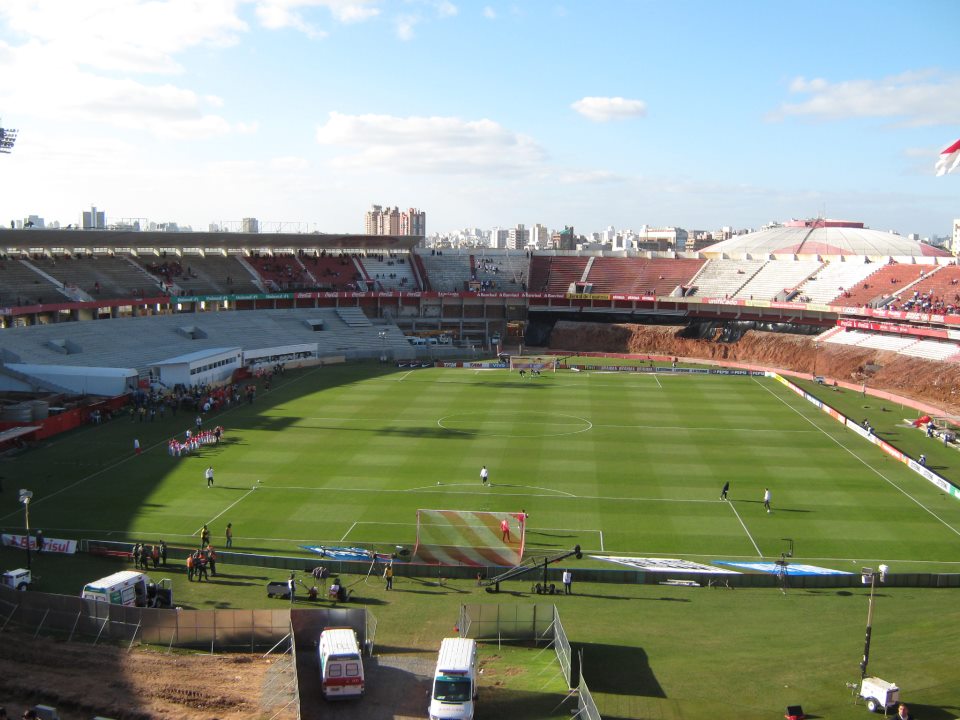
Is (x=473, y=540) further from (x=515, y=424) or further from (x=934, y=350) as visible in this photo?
(x=934, y=350)

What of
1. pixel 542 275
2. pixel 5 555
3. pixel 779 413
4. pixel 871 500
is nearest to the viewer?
pixel 5 555

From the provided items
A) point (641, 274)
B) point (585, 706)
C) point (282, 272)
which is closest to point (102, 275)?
point (282, 272)

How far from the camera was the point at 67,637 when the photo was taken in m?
22.9

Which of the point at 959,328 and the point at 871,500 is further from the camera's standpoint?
the point at 959,328

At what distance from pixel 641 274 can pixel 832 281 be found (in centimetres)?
2012

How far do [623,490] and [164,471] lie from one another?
1993 cm

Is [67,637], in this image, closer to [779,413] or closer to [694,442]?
[694,442]

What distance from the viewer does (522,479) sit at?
1580 inches

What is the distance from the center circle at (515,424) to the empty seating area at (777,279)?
41.3 metres

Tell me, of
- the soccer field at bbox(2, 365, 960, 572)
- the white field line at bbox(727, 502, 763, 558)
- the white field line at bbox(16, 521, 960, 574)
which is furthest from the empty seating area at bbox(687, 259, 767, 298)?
the white field line at bbox(16, 521, 960, 574)

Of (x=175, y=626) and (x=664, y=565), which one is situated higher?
(x=175, y=626)

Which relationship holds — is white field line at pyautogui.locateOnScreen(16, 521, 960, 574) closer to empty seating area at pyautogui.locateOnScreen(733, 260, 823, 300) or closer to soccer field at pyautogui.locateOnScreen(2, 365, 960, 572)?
soccer field at pyautogui.locateOnScreen(2, 365, 960, 572)

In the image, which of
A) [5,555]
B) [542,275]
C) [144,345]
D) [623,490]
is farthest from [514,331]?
[5,555]

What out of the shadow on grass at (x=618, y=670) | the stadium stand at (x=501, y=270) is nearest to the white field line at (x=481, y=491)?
the shadow on grass at (x=618, y=670)
